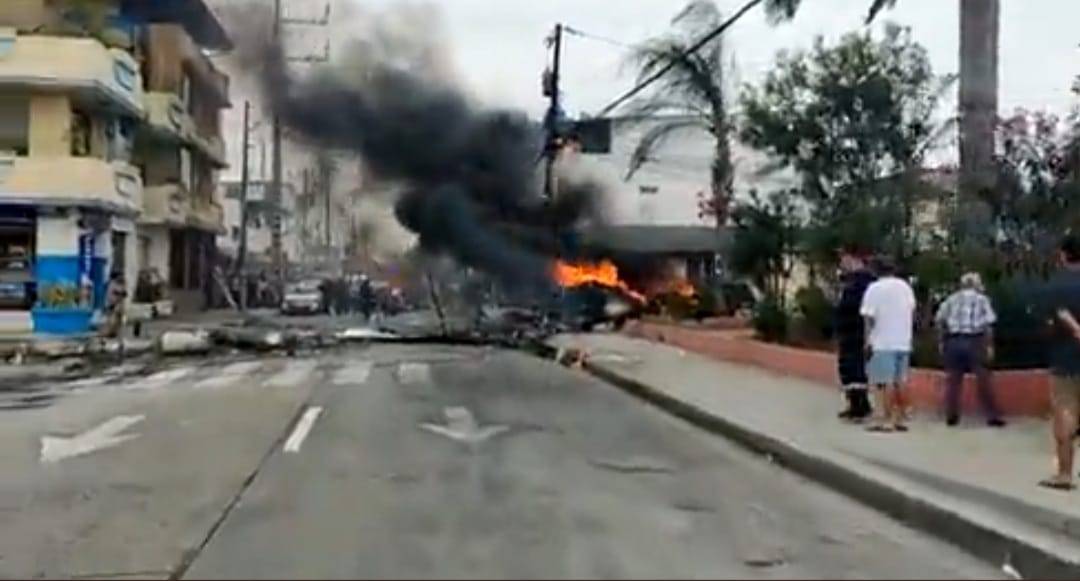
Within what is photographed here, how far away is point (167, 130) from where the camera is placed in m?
46.5

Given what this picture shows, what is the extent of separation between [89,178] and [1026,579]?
3037 cm

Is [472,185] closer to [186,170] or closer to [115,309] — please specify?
[115,309]

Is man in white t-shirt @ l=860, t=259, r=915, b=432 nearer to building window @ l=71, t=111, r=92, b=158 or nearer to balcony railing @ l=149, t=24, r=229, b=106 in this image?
balcony railing @ l=149, t=24, r=229, b=106

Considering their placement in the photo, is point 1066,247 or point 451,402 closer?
point 1066,247

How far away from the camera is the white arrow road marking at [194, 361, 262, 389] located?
74.5ft

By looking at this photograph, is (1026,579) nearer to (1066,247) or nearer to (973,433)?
(1066,247)

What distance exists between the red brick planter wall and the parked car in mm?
19728

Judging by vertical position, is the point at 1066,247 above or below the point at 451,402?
above

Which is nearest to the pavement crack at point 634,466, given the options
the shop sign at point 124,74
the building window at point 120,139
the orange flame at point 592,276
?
the orange flame at point 592,276

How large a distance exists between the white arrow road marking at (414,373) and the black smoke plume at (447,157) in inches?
123

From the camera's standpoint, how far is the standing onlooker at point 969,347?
51.0 ft

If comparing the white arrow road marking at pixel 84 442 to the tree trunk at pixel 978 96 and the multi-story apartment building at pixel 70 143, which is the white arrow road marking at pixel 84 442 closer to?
the tree trunk at pixel 978 96

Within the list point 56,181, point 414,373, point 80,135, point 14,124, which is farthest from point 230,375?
point 80,135

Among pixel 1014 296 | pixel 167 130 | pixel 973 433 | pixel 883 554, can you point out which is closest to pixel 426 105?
pixel 1014 296
